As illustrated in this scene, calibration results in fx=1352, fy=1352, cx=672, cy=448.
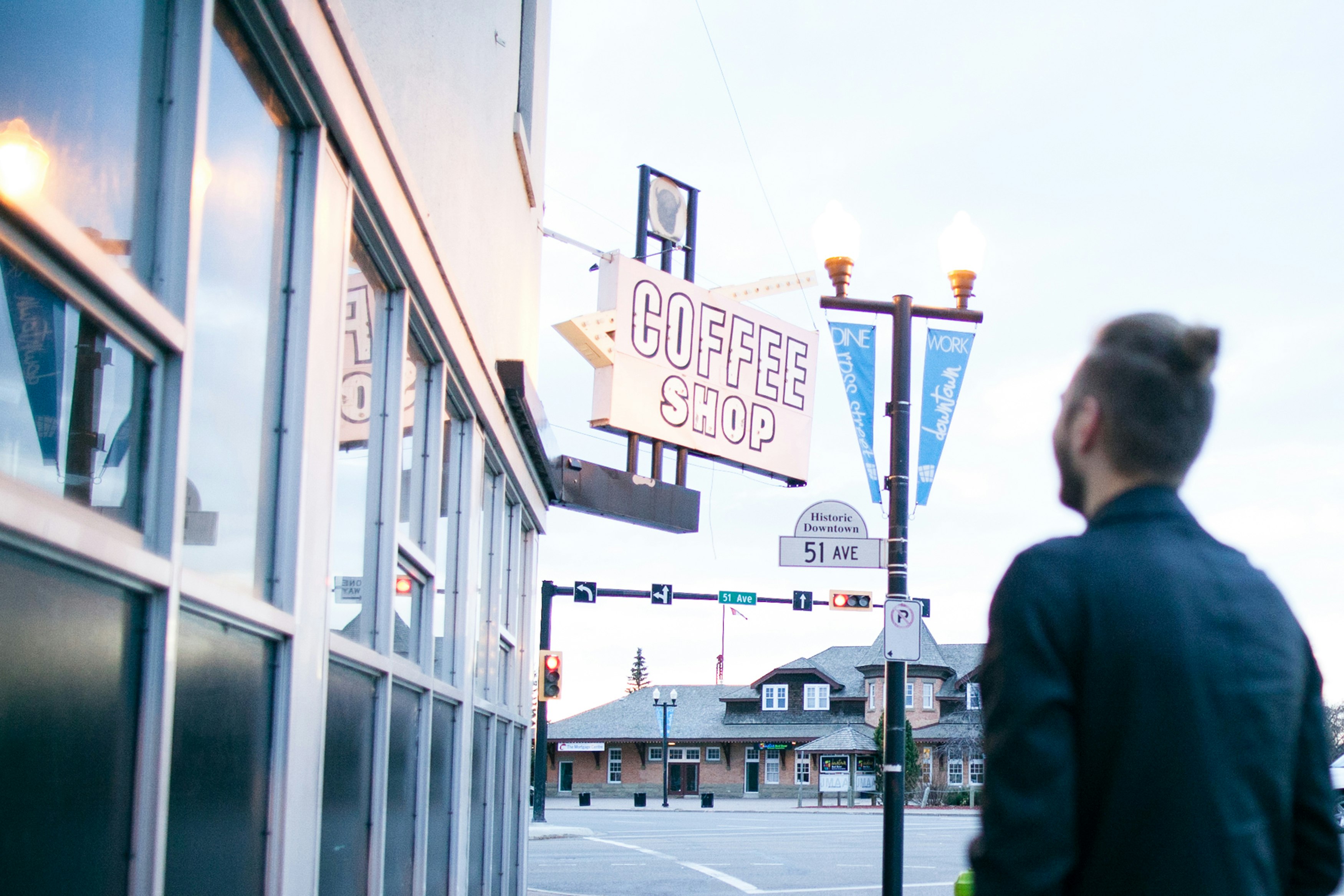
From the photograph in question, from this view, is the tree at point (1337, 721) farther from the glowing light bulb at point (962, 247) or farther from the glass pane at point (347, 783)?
the glass pane at point (347, 783)

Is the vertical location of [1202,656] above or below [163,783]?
above

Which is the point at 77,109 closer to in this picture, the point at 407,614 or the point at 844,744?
the point at 407,614

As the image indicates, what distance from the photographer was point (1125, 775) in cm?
175

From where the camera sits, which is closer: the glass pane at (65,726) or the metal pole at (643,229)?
the glass pane at (65,726)

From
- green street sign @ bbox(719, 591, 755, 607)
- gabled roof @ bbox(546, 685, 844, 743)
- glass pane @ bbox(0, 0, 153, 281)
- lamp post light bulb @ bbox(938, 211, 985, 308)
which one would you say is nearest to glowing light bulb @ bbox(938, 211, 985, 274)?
lamp post light bulb @ bbox(938, 211, 985, 308)

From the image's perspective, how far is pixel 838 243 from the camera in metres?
10.8

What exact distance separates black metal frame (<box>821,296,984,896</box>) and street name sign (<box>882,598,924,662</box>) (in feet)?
0.24

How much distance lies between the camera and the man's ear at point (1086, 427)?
6.57 feet

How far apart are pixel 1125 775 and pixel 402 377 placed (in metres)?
3.62

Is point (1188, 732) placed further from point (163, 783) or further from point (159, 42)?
point (159, 42)

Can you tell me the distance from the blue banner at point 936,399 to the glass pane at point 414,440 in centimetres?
604

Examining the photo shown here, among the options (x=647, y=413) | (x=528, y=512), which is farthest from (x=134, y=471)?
(x=647, y=413)

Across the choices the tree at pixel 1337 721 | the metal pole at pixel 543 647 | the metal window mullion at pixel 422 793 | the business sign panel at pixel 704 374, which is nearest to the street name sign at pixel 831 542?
the business sign panel at pixel 704 374

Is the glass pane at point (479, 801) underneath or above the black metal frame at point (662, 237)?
underneath
